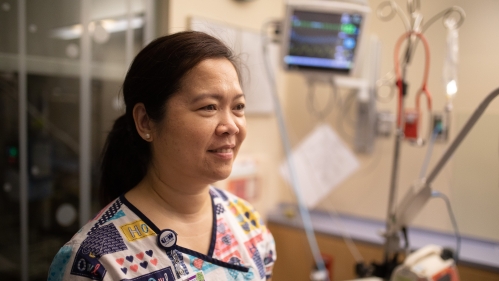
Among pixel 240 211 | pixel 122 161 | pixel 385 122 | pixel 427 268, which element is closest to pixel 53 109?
pixel 122 161

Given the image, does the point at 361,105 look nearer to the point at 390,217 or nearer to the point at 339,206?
the point at 339,206

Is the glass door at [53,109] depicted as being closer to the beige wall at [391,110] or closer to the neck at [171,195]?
the beige wall at [391,110]

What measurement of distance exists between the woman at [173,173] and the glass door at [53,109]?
0.61 m

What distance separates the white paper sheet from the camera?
2283mm

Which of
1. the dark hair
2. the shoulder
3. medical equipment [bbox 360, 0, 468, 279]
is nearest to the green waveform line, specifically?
medical equipment [bbox 360, 0, 468, 279]

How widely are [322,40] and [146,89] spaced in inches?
42.4

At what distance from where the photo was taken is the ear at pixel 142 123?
100 centimetres

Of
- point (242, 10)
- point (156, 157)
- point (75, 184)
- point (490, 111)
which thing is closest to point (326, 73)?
point (242, 10)

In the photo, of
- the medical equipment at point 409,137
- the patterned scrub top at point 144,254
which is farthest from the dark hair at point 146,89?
the medical equipment at point 409,137

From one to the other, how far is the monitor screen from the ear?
1.01m

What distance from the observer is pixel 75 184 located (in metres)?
1.66

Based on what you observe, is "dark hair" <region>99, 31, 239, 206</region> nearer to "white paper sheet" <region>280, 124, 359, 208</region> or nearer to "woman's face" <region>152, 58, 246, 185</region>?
"woman's face" <region>152, 58, 246, 185</region>

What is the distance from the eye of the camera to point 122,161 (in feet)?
3.67

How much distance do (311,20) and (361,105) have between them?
67 centimetres
